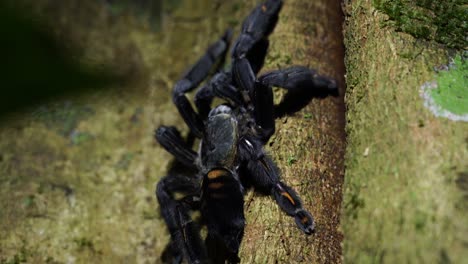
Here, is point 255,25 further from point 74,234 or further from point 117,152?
point 74,234

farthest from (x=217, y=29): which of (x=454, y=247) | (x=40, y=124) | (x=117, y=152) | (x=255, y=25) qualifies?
(x=454, y=247)

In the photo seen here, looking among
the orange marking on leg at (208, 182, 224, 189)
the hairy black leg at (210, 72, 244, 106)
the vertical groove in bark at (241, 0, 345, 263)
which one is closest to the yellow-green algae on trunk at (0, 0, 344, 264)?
the vertical groove in bark at (241, 0, 345, 263)

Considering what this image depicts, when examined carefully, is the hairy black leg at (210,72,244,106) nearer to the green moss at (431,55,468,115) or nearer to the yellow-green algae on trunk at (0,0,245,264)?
the yellow-green algae on trunk at (0,0,245,264)

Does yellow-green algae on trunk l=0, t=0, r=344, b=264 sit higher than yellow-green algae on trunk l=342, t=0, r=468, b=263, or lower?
lower

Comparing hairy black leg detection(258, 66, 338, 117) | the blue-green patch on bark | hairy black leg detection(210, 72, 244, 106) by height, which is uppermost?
the blue-green patch on bark

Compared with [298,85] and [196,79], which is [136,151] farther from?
[298,85]

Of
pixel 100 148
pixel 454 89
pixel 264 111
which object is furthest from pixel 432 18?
pixel 100 148

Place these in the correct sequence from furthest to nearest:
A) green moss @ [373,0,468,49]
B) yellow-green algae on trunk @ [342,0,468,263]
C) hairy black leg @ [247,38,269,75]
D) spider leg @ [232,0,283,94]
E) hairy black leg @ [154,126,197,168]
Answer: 1. hairy black leg @ [154,126,197,168]
2. hairy black leg @ [247,38,269,75]
3. spider leg @ [232,0,283,94]
4. green moss @ [373,0,468,49]
5. yellow-green algae on trunk @ [342,0,468,263]
